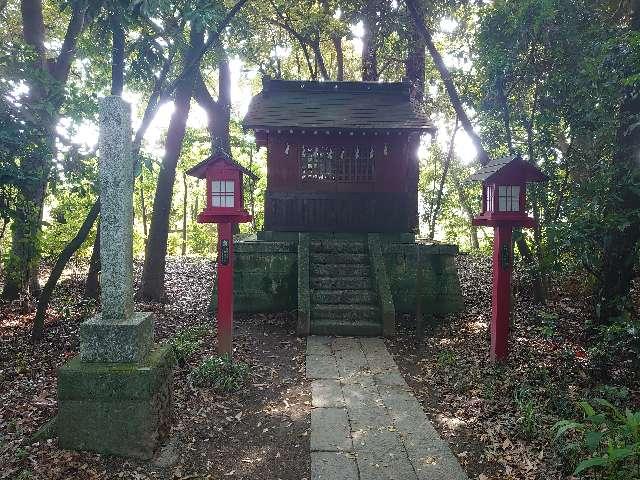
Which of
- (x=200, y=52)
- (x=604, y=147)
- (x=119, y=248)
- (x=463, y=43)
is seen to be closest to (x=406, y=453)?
(x=119, y=248)

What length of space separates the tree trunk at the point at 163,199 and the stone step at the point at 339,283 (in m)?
3.64

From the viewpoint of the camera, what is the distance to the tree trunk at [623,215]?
638 centimetres

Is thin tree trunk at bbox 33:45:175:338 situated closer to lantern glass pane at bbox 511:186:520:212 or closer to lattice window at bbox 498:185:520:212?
lattice window at bbox 498:185:520:212

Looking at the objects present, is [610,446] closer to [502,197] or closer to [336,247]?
[502,197]

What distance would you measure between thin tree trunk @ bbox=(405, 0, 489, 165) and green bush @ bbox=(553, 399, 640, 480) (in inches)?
274

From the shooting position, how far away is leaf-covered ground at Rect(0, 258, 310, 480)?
14.2 ft

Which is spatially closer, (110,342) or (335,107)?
(110,342)

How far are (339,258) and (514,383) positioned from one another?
5.29 metres

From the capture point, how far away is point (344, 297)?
9672 mm

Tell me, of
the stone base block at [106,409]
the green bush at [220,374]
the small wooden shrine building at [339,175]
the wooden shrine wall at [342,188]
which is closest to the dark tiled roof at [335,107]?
the small wooden shrine building at [339,175]

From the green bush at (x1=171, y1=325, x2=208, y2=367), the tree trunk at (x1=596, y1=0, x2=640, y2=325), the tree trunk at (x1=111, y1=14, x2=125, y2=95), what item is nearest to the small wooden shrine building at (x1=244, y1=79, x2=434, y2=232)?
the green bush at (x1=171, y1=325, x2=208, y2=367)

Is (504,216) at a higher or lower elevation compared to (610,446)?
higher

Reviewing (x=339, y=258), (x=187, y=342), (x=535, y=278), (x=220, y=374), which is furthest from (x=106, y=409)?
(x=535, y=278)

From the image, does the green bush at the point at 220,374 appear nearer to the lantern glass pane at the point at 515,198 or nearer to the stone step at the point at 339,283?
the stone step at the point at 339,283
